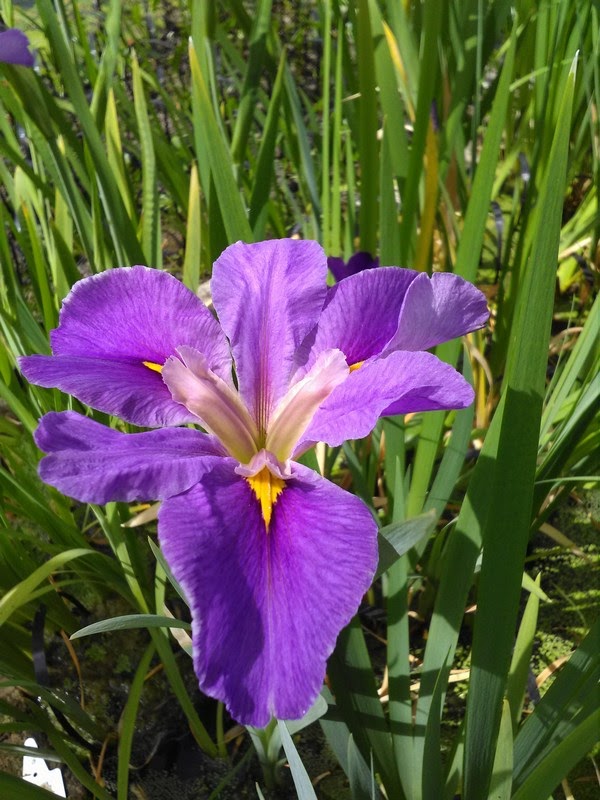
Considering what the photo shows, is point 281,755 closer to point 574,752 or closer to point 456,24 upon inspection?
point 574,752

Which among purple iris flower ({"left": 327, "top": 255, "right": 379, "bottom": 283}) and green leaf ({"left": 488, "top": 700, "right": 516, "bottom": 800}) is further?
purple iris flower ({"left": 327, "top": 255, "right": 379, "bottom": 283})

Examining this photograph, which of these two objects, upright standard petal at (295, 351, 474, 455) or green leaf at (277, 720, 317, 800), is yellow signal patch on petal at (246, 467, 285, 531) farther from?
green leaf at (277, 720, 317, 800)

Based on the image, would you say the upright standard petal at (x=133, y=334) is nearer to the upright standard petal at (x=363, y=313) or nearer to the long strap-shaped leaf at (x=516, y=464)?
the upright standard petal at (x=363, y=313)

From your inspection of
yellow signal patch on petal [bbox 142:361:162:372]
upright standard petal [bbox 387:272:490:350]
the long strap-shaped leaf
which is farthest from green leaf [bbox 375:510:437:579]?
yellow signal patch on petal [bbox 142:361:162:372]

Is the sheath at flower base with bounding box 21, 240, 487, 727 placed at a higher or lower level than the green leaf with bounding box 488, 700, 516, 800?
higher

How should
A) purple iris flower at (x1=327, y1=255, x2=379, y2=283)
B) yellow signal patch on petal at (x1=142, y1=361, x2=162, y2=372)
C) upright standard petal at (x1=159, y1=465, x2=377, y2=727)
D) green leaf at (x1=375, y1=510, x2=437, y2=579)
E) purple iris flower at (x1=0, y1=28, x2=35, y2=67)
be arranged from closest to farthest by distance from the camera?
upright standard petal at (x1=159, y1=465, x2=377, y2=727)
green leaf at (x1=375, y1=510, x2=437, y2=579)
yellow signal patch on petal at (x1=142, y1=361, x2=162, y2=372)
purple iris flower at (x1=0, y1=28, x2=35, y2=67)
purple iris flower at (x1=327, y1=255, x2=379, y2=283)

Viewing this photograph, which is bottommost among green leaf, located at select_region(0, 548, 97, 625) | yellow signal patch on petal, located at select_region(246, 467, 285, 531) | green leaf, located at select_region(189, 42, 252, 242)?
green leaf, located at select_region(0, 548, 97, 625)
